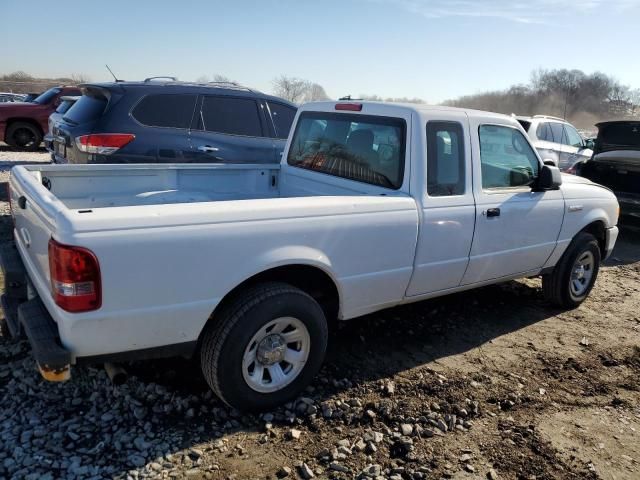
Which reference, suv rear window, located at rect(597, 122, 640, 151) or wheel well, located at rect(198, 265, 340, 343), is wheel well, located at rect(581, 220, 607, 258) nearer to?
wheel well, located at rect(198, 265, 340, 343)

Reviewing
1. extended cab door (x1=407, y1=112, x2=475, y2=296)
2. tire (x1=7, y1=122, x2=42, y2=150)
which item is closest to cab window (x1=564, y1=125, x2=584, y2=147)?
extended cab door (x1=407, y1=112, x2=475, y2=296)

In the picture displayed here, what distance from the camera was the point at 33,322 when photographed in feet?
8.82

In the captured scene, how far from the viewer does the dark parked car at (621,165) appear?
862 centimetres

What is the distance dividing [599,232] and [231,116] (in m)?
4.64

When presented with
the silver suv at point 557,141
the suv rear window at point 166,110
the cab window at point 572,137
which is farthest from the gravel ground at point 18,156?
the cab window at point 572,137

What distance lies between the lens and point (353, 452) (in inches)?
116

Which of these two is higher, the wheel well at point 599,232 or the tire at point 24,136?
the wheel well at point 599,232

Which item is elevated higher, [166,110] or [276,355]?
[166,110]

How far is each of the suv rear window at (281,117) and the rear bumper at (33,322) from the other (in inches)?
178

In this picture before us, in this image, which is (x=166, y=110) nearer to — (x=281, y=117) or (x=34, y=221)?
(x=281, y=117)

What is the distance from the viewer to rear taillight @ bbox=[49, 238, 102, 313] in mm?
2408

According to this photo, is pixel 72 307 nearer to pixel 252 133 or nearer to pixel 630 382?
pixel 630 382

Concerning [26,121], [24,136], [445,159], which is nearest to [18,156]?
[24,136]

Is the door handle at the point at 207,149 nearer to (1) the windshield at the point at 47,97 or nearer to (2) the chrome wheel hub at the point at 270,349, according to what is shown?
(2) the chrome wheel hub at the point at 270,349
